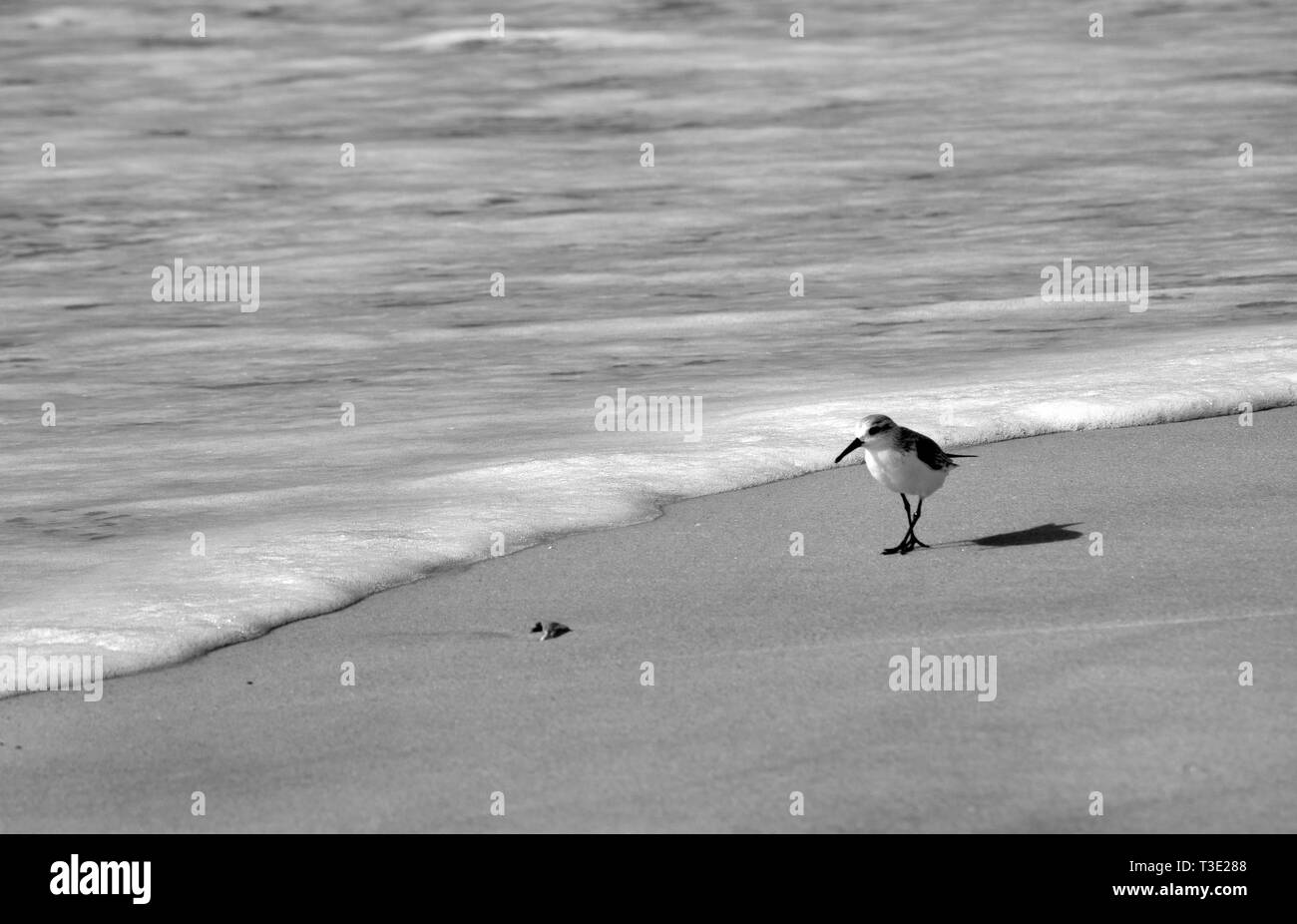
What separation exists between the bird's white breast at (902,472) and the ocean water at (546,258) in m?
0.90

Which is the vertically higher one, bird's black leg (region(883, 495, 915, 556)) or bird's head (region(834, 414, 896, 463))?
bird's head (region(834, 414, 896, 463))

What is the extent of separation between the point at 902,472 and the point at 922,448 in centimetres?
9

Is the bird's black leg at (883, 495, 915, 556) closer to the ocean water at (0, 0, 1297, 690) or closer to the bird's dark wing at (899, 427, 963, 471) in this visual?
the bird's dark wing at (899, 427, 963, 471)

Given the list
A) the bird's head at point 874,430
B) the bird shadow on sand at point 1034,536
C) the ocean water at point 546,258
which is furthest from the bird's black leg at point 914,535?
the ocean water at point 546,258

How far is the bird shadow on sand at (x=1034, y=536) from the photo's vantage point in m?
4.92

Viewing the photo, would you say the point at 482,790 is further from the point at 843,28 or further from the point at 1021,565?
the point at 843,28

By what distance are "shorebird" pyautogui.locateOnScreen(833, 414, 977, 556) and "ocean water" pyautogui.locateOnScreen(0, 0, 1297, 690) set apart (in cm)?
91

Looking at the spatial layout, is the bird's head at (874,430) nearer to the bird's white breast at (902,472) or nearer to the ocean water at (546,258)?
the bird's white breast at (902,472)

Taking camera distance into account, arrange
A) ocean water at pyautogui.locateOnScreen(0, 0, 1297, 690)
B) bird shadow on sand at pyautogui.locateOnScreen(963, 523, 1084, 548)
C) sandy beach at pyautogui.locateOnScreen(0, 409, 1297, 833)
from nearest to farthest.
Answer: sandy beach at pyautogui.locateOnScreen(0, 409, 1297, 833) < bird shadow on sand at pyautogui.locateOnScreen(963, 523, 1084, 548) < ocean water at pyautogui.locateOnScreen(0, 0, 1297, 690)

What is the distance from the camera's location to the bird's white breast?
4.95 meters

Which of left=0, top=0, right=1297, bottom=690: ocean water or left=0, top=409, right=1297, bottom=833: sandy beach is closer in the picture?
left=0, top=409, right=1297, bottom=833: sandy beach

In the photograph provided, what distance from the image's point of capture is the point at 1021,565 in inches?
185

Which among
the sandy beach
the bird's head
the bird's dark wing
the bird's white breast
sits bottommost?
the sandy beach

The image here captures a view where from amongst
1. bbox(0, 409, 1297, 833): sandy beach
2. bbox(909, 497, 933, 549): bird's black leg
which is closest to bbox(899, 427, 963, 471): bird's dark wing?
bbox(909, 497, 933, 549): bird's black leg
